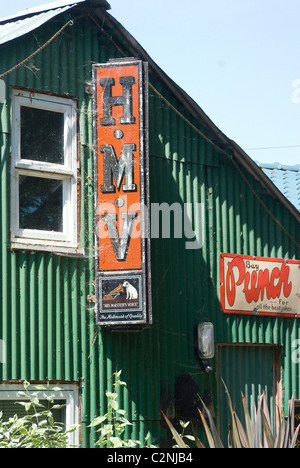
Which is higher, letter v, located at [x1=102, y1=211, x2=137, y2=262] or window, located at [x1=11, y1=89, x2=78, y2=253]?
window, located at [x1=11, y1=89, x2=78, y2=253]

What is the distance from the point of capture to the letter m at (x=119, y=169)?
10102mm

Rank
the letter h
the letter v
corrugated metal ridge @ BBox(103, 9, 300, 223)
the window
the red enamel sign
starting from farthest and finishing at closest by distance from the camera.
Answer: the red enamel sign
corrugated metal ridge @ BBox(103, 9, 300, 223)
the letter h
the letter v
the window

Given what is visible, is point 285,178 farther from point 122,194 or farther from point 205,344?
point 122,194

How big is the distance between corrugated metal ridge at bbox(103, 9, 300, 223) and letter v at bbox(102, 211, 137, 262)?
80.1 inches

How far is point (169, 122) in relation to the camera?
1127cm

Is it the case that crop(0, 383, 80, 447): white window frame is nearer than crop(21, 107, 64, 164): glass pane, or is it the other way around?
crop(0, 383, 80, 447): white window frame

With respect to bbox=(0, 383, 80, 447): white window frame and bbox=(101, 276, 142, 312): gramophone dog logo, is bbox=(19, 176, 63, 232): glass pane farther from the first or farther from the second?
bbox=(0, 383, 80, 447): white window frame

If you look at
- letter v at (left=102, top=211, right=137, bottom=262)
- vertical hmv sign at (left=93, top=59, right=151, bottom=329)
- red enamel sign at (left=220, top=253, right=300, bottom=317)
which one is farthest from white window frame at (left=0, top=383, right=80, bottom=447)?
red enamel sign at (left=220, top=253, right=300, bottom=317)

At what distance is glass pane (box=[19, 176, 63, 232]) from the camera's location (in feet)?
32.5

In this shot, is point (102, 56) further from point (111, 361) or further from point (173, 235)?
point (111, 361)

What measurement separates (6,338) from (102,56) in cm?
355
